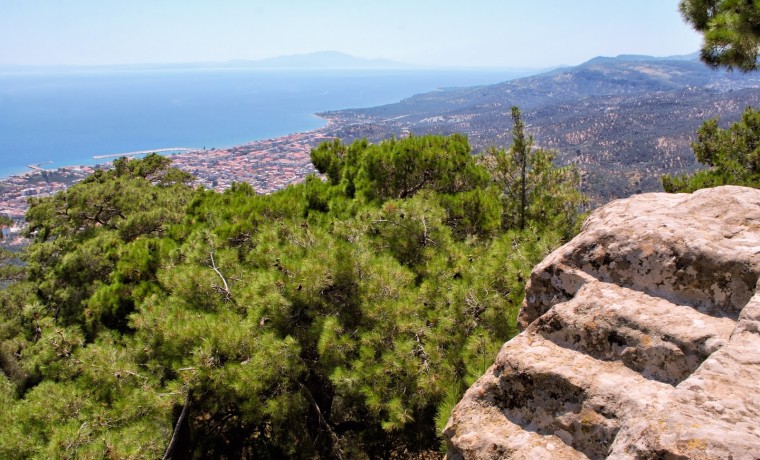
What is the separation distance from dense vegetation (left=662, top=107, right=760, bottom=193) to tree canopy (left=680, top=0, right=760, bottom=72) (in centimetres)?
211

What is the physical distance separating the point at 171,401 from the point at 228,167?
265ft

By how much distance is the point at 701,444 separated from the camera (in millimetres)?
1582

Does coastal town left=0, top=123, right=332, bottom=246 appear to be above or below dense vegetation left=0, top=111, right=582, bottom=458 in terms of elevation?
below

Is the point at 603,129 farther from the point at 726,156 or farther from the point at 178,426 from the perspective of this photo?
the point at 178,426

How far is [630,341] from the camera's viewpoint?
255cm

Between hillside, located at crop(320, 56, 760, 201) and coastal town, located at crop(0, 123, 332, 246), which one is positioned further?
hillside, located at crop(320, 56, 760, 201)

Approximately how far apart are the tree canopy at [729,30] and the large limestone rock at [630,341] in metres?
5.60

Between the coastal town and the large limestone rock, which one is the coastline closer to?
the coastal town

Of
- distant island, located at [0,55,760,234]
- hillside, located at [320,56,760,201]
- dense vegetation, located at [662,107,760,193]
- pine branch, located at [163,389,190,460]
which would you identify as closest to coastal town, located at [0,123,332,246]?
distant island, located at [0,55,760,234]

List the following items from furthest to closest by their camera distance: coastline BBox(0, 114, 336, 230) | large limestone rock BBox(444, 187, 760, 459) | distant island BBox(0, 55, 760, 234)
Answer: distant island BBox(0, 55, 760, 234) → coastline BBox(0, 114, 336, 230) → large limestone rock BBox(444, 187, 760, 459)

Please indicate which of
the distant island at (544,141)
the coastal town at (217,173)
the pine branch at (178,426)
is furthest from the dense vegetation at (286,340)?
the coastal town at (217,173)

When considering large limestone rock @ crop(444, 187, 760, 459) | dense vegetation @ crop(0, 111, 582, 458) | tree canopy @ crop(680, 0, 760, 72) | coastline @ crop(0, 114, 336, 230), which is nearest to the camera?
large limestone rock @ crop(444, 187, 760, 459)

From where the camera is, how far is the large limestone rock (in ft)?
6.59

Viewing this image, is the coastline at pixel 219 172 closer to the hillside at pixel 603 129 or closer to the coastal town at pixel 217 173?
the coastal town at pixel 217 173
